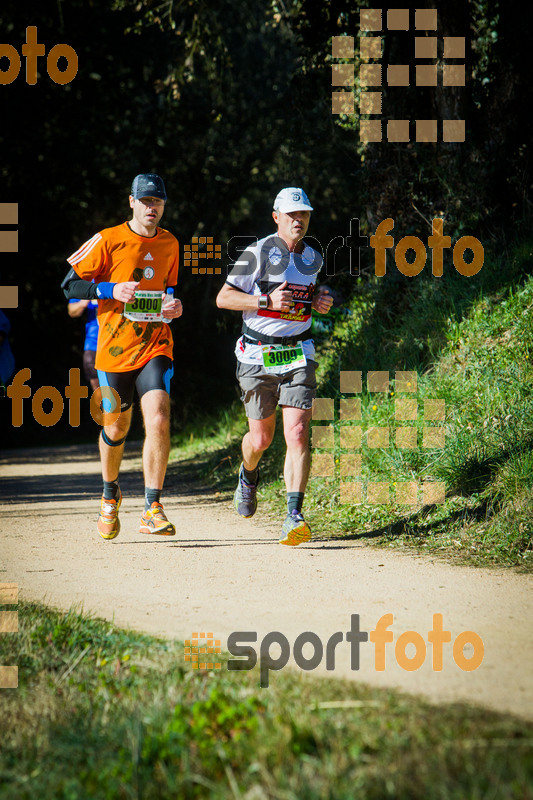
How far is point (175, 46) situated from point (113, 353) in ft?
46.5

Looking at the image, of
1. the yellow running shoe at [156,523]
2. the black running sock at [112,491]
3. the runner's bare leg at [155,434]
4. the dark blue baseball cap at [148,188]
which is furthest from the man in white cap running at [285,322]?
the black running sock at [112,491]

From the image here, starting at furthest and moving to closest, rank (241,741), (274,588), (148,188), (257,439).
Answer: (257,439), (148,188), (274,588), (241,741)

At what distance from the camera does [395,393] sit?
7.93m

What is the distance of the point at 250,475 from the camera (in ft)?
21.9

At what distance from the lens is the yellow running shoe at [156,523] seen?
241 inches

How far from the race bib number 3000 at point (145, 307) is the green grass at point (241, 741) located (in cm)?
325

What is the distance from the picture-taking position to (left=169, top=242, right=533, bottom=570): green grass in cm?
588

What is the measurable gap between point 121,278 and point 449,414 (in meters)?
2.78

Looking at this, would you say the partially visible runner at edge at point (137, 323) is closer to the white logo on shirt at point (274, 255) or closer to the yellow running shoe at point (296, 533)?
the white logo on shirt at point (274, 255)

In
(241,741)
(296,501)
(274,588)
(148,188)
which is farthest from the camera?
(148,188)

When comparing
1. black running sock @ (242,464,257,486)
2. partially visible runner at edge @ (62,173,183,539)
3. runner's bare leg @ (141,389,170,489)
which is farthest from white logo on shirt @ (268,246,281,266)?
black running sock @ (242,464,257,486)

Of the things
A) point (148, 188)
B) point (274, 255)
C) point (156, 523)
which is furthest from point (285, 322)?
point (156, 523)

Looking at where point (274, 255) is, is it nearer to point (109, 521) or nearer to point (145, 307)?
point (145, 307)

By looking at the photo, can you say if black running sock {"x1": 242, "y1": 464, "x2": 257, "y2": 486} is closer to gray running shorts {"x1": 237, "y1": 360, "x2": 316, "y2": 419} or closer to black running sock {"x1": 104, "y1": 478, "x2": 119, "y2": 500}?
gray running shorts {"x1": 237, "y1": 360, "x2": 316, "y2": 419}
